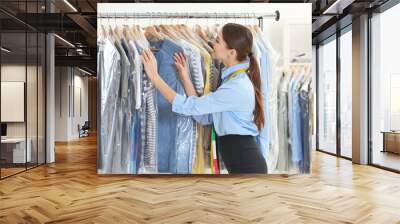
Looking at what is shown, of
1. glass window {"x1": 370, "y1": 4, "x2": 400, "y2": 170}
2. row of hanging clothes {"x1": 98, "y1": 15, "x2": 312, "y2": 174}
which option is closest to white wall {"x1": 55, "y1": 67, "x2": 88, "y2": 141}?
row of hanging clothes {"x1": 98, "y1": 15, "x2": 312, "y2": 174}

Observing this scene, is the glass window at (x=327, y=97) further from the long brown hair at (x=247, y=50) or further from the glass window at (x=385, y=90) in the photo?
the long brown hair at (x=247, y=50)

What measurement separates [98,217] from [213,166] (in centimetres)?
253

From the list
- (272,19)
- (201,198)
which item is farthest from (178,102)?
(272,19)

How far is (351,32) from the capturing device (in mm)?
8320

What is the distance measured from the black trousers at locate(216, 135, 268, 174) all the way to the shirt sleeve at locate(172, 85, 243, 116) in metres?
0.47

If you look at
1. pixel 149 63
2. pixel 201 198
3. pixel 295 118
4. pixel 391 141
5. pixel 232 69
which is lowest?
pixel 201 198

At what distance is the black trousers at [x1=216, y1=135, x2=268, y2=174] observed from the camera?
5.89m

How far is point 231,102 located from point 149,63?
1.46 metres

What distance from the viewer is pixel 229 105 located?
19.3 ft

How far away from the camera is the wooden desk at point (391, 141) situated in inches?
270

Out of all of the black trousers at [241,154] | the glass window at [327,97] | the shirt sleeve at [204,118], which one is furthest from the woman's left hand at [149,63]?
the glass window at [327,97]

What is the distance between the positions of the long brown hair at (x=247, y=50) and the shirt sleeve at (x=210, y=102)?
32cm

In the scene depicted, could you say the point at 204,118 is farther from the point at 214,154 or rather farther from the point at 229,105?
the point at 214,154

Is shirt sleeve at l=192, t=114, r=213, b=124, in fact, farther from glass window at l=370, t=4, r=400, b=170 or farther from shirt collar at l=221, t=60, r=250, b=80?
glass window at l=370, t=4, r=400, b=170
